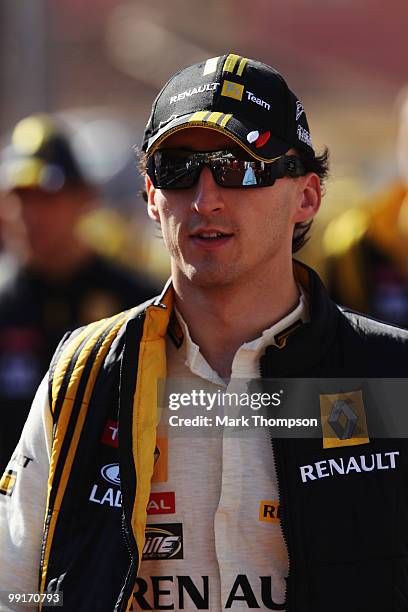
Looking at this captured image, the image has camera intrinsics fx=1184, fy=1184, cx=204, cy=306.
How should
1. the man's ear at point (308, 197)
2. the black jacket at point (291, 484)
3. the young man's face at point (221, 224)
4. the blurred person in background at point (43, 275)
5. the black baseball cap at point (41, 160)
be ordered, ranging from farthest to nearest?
1. the black baseball cap at point (41, 160)
2. the blurred person in background at point (43, 275)
3. the man's ear at point (308, 197)
4. the young man's face at point (221, 224)
5. the black jacket at point (291, 484)

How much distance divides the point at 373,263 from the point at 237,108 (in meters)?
2.75

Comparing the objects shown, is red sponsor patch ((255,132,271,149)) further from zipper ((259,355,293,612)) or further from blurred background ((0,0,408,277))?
blurred background ((0,0,408,277))

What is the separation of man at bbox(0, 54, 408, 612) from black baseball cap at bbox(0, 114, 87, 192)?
2784mm

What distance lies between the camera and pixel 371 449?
8.57 ft

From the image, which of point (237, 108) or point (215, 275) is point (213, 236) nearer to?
point (215, 275)

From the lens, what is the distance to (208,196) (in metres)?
2.74

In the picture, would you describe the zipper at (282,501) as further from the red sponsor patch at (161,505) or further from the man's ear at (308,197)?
the man's ear at (308,197)

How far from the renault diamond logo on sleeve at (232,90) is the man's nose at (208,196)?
0.18m

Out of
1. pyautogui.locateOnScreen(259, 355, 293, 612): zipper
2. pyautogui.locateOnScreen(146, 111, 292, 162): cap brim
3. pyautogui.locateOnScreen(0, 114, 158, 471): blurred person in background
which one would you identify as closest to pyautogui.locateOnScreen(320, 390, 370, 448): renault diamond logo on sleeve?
pyautogui.locateOnScreen(259, 355, 293, 612): zipper

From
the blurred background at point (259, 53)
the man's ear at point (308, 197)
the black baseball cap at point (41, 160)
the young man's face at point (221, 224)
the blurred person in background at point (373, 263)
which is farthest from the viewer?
the blurred background at point (259, 53)

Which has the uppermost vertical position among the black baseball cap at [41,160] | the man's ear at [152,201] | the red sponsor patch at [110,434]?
the black baseball cap at [41,160]

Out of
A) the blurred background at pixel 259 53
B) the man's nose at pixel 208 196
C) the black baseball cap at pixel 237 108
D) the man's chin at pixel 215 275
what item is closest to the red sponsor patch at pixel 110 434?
the man's chin at pixel 215 275

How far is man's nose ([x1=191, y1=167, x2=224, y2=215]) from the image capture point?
273 cm

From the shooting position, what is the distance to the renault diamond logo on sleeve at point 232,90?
2758 millimetres
